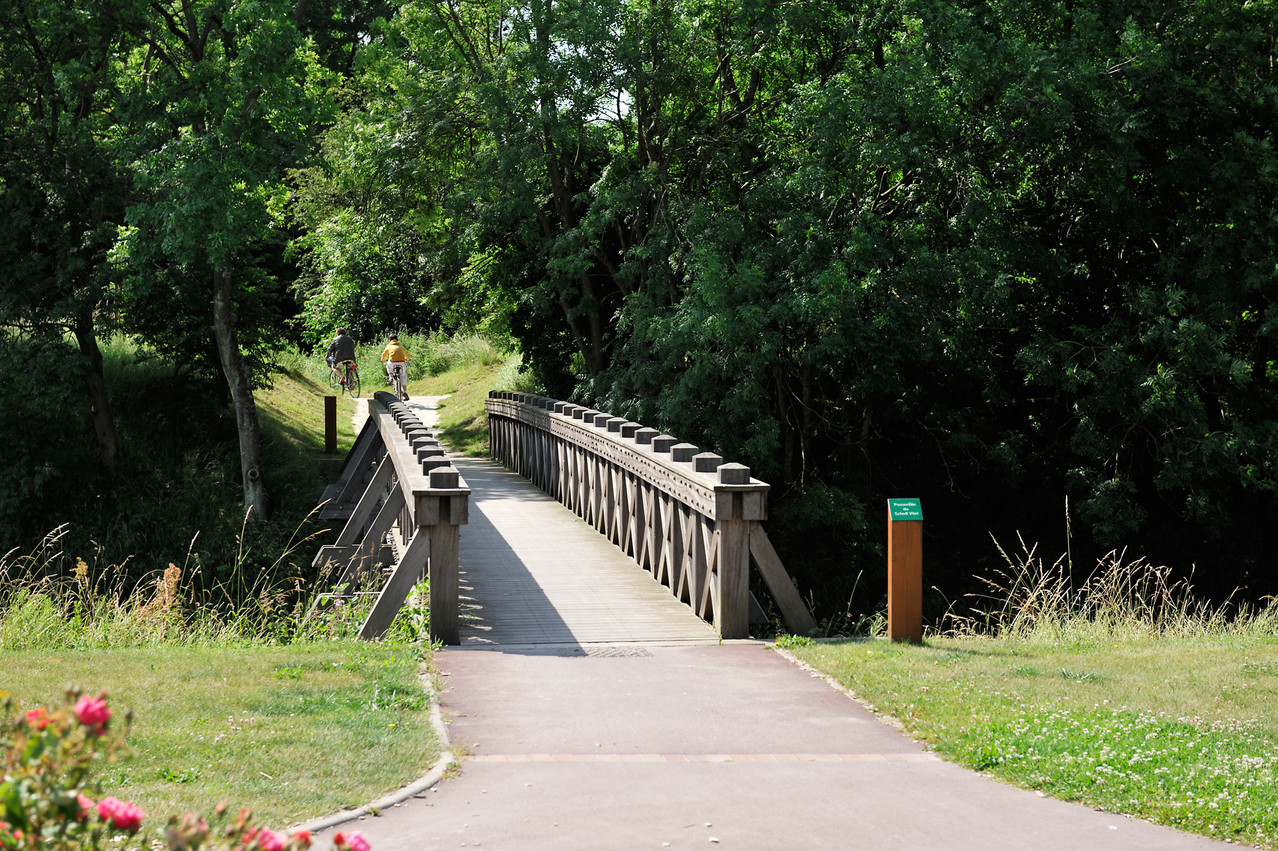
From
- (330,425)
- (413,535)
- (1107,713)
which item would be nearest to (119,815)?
(1107,713)

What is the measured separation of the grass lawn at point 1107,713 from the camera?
17.5 feet

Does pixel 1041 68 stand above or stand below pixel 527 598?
above

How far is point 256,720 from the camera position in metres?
6.23

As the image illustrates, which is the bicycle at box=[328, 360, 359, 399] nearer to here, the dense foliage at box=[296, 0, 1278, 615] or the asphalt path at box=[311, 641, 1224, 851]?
the dense foliage at box=[296, 0, 1278, 615]

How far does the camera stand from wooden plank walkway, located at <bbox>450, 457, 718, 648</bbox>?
909 cm

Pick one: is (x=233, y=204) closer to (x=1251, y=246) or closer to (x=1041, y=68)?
(x=1041, y=68)

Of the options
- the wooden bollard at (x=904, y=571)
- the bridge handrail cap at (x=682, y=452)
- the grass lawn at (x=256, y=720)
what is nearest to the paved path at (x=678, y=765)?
the grass lawn at (x=256, y=720)

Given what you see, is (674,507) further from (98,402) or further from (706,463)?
(98,402)

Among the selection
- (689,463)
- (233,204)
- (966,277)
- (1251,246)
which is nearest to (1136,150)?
(1251,246)

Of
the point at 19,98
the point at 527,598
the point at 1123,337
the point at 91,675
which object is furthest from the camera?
the point at 19,98

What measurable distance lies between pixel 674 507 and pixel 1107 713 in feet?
15.5

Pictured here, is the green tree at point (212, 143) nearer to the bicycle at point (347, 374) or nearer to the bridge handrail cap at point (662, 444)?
the bicycle at point (347, 374)

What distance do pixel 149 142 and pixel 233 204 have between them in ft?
6.13

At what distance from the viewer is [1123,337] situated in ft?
54.8
